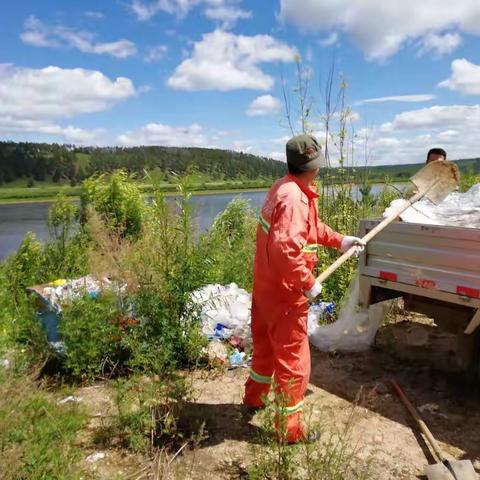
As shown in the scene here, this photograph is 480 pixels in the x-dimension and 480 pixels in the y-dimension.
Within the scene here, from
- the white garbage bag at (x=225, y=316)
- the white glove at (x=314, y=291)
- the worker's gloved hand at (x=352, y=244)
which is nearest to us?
the white glove at (x=314, y=291)

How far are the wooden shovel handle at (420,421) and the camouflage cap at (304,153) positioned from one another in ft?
6.25

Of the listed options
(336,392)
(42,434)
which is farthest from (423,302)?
(42,434)

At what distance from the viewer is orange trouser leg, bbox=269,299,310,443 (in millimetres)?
3145

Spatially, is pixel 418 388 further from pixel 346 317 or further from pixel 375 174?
pixel 375 174

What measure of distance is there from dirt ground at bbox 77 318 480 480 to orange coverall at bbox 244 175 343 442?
16.1 inches

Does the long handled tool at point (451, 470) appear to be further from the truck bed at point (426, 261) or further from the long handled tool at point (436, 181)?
the long handled tool at point (436, 181)

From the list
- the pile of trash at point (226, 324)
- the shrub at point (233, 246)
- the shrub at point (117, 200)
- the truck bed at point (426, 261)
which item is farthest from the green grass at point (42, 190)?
the truck bed at point (426, 261)

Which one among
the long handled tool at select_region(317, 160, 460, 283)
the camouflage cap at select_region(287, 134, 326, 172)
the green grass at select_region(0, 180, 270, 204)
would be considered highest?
the camouflage cap at select_region(287, 134, 326, 172)

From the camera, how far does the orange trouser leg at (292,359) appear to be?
3145 millimetres

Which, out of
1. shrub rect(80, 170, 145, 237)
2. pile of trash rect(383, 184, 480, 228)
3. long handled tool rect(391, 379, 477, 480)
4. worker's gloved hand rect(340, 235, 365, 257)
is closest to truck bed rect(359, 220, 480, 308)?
pile of trash rect(383, 184, 480, 228)

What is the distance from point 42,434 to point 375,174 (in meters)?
5.37

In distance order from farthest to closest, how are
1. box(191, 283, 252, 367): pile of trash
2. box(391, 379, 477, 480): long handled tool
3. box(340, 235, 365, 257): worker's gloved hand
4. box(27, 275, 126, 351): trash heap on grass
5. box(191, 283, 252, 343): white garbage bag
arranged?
box(191, 283, 252, 343): white garbage bag < box(191, 283, 252, 367): pile of trash < box(27, 275, 126, 351): trash heap on grass < box(340, 235, 365, 257): worker's gloved hand < box(391, 379, 477, 480): long handled tool

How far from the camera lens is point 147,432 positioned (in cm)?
317

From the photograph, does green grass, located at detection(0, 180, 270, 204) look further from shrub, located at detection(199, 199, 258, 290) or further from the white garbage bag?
the white garbage bag
